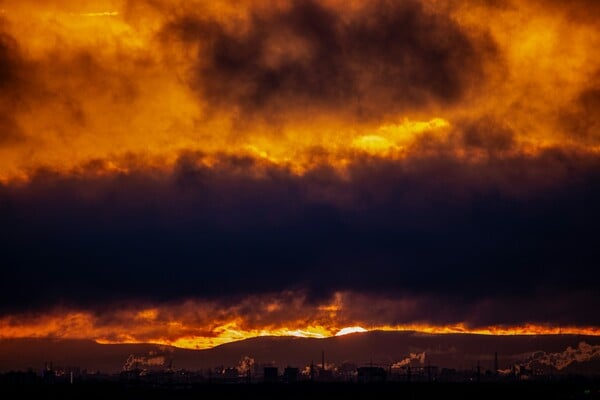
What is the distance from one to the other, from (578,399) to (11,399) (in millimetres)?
113985

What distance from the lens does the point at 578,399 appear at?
18588 centimetres

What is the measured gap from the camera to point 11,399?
19938 cm

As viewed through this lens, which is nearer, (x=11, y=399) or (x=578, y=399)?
(x=578, y=399)
